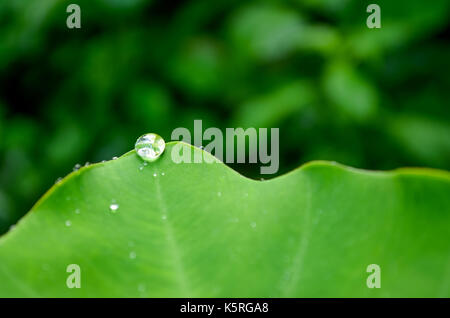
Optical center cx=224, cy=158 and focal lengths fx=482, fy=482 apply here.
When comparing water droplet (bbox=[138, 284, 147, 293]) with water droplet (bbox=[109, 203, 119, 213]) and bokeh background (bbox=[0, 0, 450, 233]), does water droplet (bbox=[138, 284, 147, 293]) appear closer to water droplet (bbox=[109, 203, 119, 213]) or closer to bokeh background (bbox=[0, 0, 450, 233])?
water droplet (bbox=[109, 203, 119, 213])

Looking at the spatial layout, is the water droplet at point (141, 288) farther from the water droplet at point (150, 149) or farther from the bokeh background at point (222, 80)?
the bokeh background at point (222, 80)

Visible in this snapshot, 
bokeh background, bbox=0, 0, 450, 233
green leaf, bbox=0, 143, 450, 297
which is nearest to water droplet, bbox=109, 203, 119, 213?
green leaf, bbox=0, 143, 450, 297

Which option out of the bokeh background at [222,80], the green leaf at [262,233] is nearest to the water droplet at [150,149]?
the green leaf at [262,233]

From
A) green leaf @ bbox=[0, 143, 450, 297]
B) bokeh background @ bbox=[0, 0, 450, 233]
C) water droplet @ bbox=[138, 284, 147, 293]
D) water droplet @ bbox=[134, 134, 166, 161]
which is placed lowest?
water droplet @ bbox=[138, 284, 147, 293]

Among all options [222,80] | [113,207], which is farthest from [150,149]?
[222,80]

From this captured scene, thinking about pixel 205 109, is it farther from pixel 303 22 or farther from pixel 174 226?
pixel 174 226
